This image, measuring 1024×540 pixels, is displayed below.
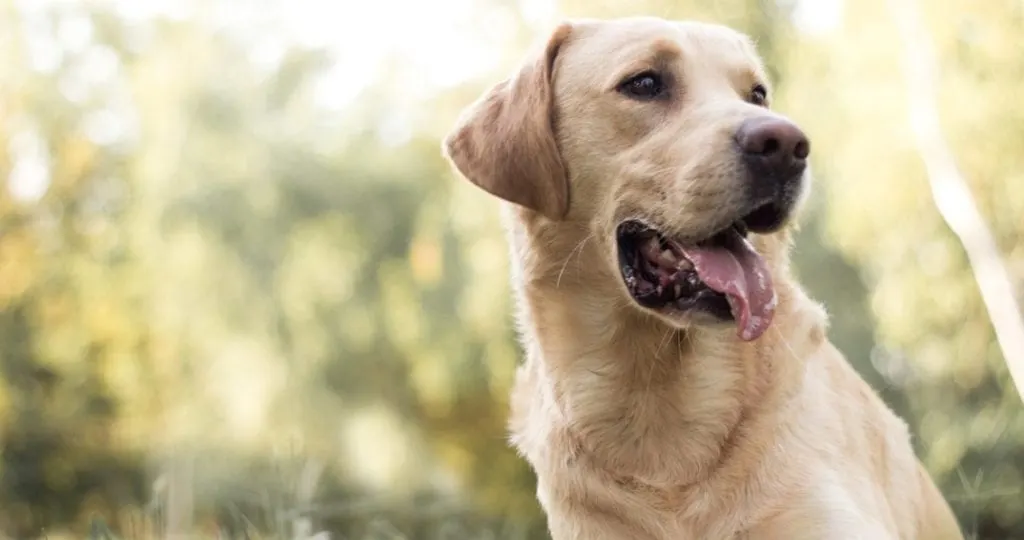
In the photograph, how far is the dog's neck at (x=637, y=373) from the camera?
2.35m

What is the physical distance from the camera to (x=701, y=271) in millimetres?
2121

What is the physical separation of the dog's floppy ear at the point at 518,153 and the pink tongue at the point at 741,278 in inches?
16.0

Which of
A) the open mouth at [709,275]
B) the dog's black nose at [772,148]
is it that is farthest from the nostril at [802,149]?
the open mouth at [709,275]

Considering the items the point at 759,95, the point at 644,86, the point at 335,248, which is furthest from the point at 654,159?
the point at 335,248

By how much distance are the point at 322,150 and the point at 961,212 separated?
661 centimetres

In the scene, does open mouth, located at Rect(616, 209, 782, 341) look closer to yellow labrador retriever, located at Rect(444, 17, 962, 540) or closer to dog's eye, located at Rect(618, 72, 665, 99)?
yellow labrador retriever, located at Rect(444, 17, 962, 540)

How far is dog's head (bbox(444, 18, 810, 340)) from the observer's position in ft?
6.76

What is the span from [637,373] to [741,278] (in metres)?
0.45

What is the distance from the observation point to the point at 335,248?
1145cm

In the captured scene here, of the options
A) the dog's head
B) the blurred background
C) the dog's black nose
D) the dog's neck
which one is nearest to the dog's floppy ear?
the dog's head

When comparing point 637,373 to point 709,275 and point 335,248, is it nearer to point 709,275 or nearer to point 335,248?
point 709,275

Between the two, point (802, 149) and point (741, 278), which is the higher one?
point (802, 149)

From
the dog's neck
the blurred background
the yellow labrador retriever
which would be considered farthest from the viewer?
the blurred background

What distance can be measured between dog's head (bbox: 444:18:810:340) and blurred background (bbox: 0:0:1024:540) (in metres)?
4.08
